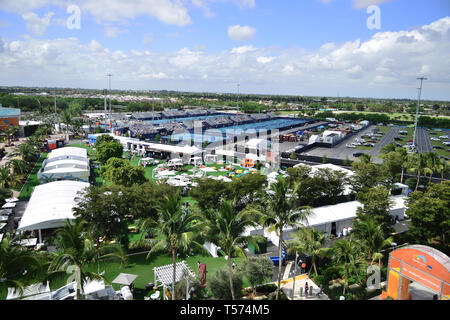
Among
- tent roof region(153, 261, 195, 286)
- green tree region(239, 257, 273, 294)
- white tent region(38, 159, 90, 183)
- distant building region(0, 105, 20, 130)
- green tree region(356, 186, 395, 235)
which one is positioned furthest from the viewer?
distant building region(0, 105, 20, 130)

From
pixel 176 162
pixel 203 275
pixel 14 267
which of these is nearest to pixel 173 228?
pixel 203 275

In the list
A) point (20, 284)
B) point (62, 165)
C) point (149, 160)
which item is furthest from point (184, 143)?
point (20, 284)

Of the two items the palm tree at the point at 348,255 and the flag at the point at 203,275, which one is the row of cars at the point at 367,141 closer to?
the palm tree at the point at 348,255

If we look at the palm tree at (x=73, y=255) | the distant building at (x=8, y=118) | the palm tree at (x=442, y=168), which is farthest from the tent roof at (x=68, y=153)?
→ the palm tree at (x=442, y=168)

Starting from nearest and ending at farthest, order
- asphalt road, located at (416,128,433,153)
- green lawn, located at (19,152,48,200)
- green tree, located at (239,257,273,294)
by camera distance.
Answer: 1. green tree, located at (239,257,273,294)
2. green lawn, located at (19,152,48,200)
3. asphalt road, located at (416,128,433,153)

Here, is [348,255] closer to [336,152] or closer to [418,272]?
[418,272]

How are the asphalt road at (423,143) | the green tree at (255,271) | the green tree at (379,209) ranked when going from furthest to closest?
1. the asphalt road at (423,143)
2. the green tree at (379,209)
3. the green tree at (255,271)

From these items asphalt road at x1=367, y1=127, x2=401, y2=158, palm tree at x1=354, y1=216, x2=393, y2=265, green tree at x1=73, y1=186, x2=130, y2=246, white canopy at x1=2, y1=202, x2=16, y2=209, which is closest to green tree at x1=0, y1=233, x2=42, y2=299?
green tree at x1=73, y1=186, x2=130, y2=246

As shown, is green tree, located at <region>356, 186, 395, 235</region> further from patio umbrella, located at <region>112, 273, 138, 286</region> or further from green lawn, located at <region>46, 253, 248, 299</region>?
patio umbrella, located at <region>112, 273, 138, 286</region>

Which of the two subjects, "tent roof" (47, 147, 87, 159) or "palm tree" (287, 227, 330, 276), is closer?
"palm tree" (287, 227, 330, 276)
